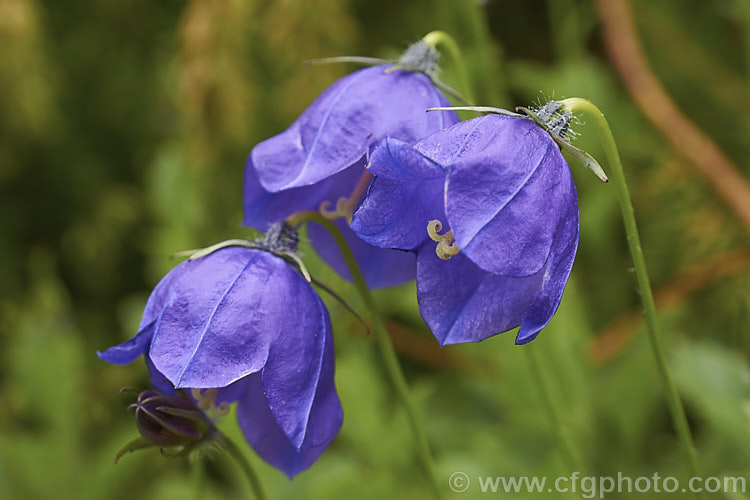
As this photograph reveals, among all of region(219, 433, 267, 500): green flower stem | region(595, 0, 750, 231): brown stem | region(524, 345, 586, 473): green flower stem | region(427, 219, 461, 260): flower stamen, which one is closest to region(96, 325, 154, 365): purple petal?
region(219, 433, 267, 500): green flower stem

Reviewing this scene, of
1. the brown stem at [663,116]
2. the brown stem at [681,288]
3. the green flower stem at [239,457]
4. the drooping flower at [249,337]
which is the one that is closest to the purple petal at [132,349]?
the drooping flower at [249,337]

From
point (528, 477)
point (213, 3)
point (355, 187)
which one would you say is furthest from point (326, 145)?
point (213, 3)

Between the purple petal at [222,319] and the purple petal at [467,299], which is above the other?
the purple petal at [222,319]

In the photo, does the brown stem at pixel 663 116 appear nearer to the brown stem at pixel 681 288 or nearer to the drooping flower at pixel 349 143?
the brown stem at pixel 681 288

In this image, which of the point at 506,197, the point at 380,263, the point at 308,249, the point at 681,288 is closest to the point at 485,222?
the point at 506,197

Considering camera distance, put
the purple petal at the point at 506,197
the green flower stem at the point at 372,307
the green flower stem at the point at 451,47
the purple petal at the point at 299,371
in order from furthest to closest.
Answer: the green flower stem at the point at 451,47
the green flower stem at the point at 372,307
the purple petal at the point at 299,371
the purple petal at the point at 506,197

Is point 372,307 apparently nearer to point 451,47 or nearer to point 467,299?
point 467,299
